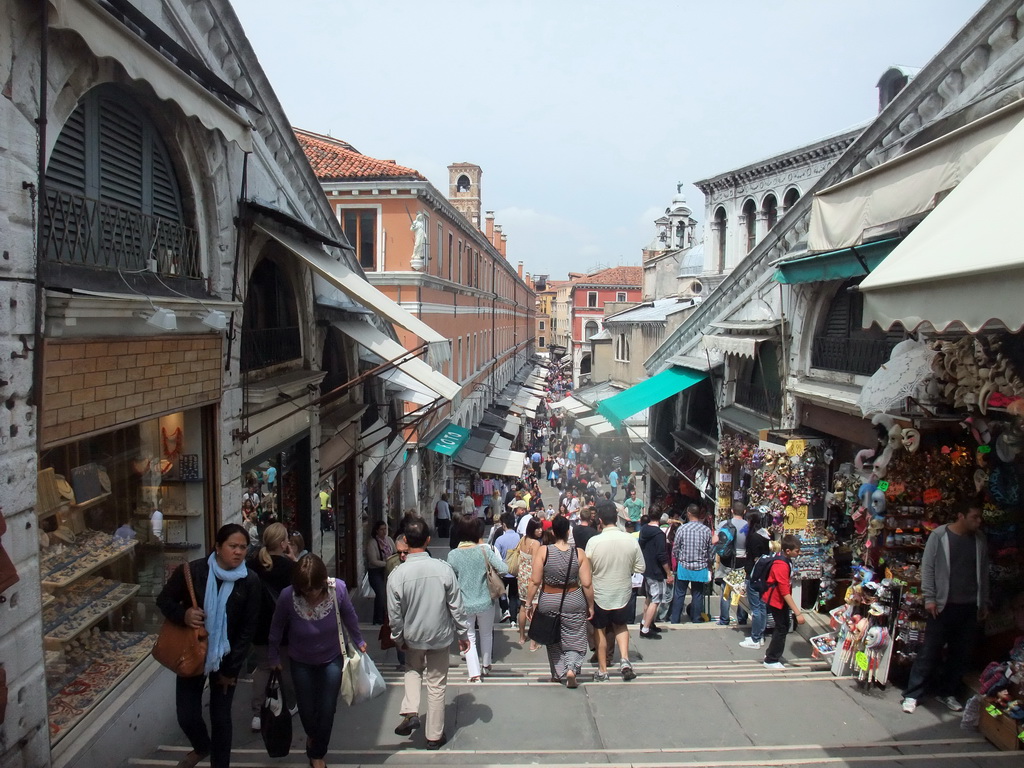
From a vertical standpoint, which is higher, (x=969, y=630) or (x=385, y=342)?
(x=385, y=342)

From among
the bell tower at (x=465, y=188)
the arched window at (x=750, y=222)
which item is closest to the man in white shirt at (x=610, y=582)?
the arched window at (x=750, y=222)

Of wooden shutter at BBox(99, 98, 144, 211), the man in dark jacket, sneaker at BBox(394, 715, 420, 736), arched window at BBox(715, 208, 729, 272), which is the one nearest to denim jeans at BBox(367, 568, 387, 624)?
the man in dark jacket

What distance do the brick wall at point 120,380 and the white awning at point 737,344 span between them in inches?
280

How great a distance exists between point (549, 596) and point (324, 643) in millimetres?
2163

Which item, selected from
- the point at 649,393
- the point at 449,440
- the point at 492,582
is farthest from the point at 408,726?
the point at 449,440

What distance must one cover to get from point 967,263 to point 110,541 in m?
5.36

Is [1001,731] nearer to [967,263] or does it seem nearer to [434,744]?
[967,263]

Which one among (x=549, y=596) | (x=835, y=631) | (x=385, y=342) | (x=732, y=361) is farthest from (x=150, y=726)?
(x=732, y=361)

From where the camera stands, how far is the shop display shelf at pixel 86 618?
4537mm

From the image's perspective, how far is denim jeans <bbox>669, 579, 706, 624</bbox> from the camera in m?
8.79

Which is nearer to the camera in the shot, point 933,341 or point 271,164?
point 933,341

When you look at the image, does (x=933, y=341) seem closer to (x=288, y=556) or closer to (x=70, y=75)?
(x=288, y=556)

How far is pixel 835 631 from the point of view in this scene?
7.07 m

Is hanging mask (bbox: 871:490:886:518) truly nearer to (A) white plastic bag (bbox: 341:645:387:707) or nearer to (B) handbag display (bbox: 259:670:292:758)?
(A) white plastic bag (bbox: 341:645:387:707)
